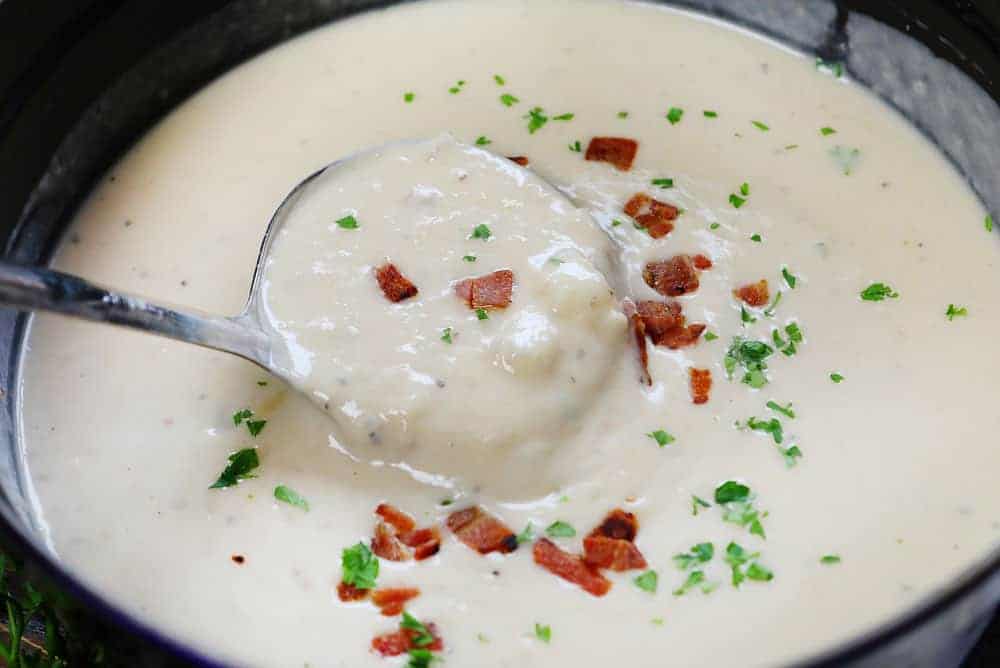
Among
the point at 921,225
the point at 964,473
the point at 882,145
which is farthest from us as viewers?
the point at 882,145

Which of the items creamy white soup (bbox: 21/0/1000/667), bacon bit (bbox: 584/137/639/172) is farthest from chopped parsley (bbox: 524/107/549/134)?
bacon bit (bbox: 584/137/639/172)

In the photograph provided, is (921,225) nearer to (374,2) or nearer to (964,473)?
(964,473)

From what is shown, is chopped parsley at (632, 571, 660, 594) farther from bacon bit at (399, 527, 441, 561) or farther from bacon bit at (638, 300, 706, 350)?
bacon bit at (638, 300, 706, 350)

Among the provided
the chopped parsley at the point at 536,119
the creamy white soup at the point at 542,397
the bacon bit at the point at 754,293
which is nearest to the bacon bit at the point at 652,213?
the creamy white soup at the point at 542,397

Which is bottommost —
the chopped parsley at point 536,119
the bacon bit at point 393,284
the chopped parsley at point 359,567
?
the chopped parsley at point 359,567

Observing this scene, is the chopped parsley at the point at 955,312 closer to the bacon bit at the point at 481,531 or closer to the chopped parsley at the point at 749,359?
the chopped parsley at the point at 749,359

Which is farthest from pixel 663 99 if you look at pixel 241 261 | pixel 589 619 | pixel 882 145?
pixel 589 619
